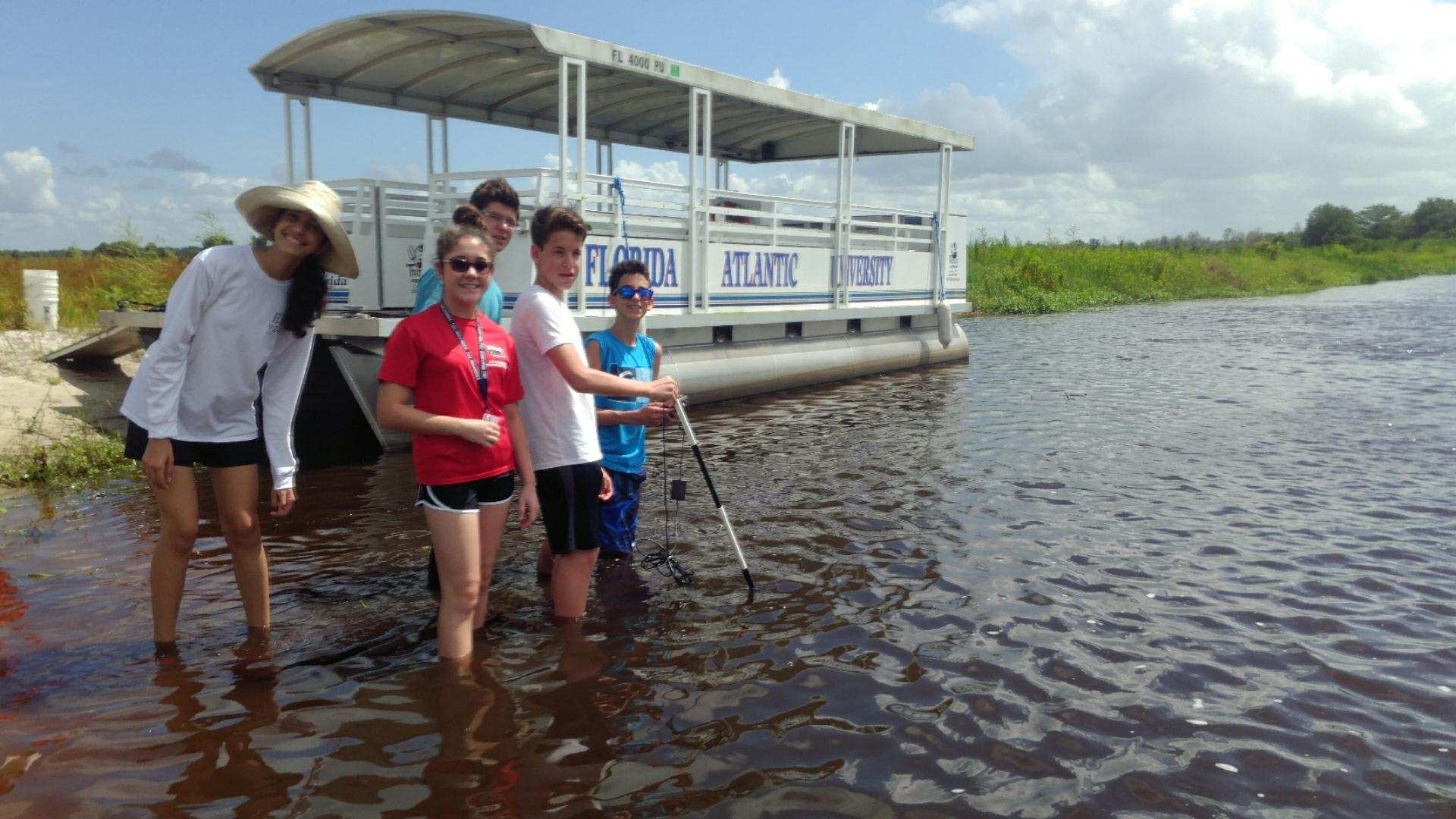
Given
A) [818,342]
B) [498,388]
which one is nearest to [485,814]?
[498,388]

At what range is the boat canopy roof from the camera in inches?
384

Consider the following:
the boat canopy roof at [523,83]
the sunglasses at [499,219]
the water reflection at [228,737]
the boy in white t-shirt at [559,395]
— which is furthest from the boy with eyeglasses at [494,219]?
the boat canopy roof at [523,83]

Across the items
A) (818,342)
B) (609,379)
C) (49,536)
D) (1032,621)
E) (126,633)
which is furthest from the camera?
(818,342)

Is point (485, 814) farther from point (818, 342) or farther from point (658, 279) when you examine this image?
point (818, 342)

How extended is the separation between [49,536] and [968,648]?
224 inches

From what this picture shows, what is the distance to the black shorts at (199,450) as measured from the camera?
12.9ft

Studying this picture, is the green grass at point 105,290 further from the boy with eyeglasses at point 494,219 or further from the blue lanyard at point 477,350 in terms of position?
the blue lanyard at point 477,350

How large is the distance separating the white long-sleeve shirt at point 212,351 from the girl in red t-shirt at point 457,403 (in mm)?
688

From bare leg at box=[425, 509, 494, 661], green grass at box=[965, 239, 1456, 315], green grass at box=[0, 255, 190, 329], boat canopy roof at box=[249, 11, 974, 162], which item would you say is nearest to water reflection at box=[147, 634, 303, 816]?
bare leg at box=[425, 509, 494, 661]

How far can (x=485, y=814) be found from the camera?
3.29 m

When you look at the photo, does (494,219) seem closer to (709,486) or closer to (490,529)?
(709,486)

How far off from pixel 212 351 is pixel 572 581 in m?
1.74

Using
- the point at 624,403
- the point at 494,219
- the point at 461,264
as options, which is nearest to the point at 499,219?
the point at 494,219

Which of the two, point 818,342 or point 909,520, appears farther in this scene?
point 818,342
